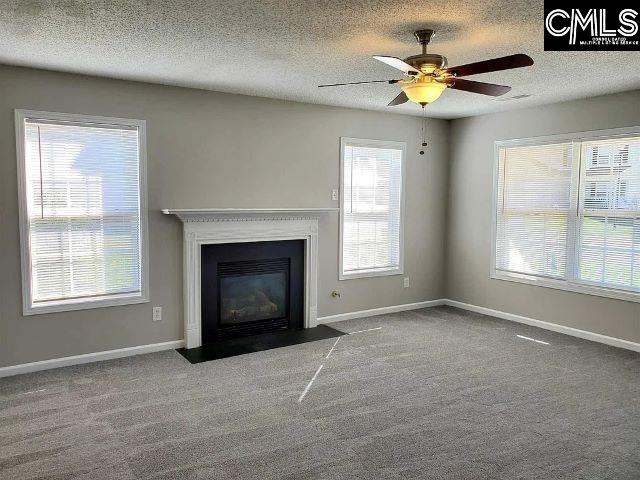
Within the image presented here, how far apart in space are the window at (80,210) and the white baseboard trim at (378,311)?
2.06m

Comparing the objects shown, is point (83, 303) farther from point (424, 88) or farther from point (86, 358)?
point (424, 88)

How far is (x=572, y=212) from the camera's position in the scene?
17.1 ft

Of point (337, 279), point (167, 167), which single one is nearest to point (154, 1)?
point (167, 167)

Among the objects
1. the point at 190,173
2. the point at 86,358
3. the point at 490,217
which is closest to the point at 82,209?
the point at 190,173

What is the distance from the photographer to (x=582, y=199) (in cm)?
512

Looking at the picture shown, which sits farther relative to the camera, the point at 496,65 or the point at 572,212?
the point at 572,212

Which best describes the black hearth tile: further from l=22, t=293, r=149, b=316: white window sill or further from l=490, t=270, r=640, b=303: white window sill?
l=490, t=270, r=640, b=303: white window sill

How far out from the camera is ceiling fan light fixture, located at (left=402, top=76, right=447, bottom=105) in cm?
302

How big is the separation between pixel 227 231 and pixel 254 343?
3.58 feet

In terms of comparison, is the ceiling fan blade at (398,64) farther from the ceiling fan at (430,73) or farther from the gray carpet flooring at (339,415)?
the gray carpet flooring at (339,415)

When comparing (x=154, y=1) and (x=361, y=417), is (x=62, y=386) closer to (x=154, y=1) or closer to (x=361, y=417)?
(x=361, y=417)

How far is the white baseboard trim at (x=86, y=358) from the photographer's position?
4043 mm

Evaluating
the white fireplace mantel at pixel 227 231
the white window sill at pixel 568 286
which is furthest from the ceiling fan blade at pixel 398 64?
the white window sill at pixel 568 286

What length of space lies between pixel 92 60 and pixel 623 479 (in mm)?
4178
